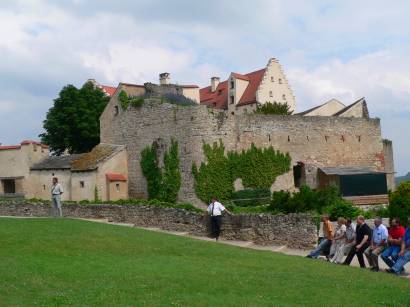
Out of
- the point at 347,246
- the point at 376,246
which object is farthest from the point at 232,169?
the point at 376,246

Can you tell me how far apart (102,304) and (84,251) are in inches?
268

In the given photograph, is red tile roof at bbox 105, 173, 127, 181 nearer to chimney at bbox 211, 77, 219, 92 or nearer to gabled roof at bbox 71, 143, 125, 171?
gabled roof at bbox 71, 143, 125, 171

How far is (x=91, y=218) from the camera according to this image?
104 feet

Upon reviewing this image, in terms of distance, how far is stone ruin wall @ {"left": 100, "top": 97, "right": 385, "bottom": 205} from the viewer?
38000 mm

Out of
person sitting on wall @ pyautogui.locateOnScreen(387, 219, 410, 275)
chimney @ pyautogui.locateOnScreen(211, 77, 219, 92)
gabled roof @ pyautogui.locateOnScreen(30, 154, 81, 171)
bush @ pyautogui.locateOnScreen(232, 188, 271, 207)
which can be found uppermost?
chimney @ pyautogui.locateOnScreen(211, 77, 219, 92)

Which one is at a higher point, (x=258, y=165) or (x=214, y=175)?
(x=258, y=165)

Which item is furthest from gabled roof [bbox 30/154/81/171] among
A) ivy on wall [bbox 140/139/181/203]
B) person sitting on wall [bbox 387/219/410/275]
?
person sitting on wall [bbox 387/219/410/275]

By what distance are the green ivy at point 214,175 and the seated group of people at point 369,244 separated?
56.7 feet

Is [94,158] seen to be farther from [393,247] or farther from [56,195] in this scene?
[393,247]

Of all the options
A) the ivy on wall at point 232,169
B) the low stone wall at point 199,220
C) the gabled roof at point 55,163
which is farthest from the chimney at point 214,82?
the low stone wall at point 199,220

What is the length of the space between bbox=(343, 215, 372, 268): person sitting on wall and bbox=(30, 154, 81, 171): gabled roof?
26987 millimetres

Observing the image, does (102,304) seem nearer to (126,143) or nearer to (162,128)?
(162,128)

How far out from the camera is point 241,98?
2908 inches

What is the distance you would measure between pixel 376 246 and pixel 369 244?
0.33 m
